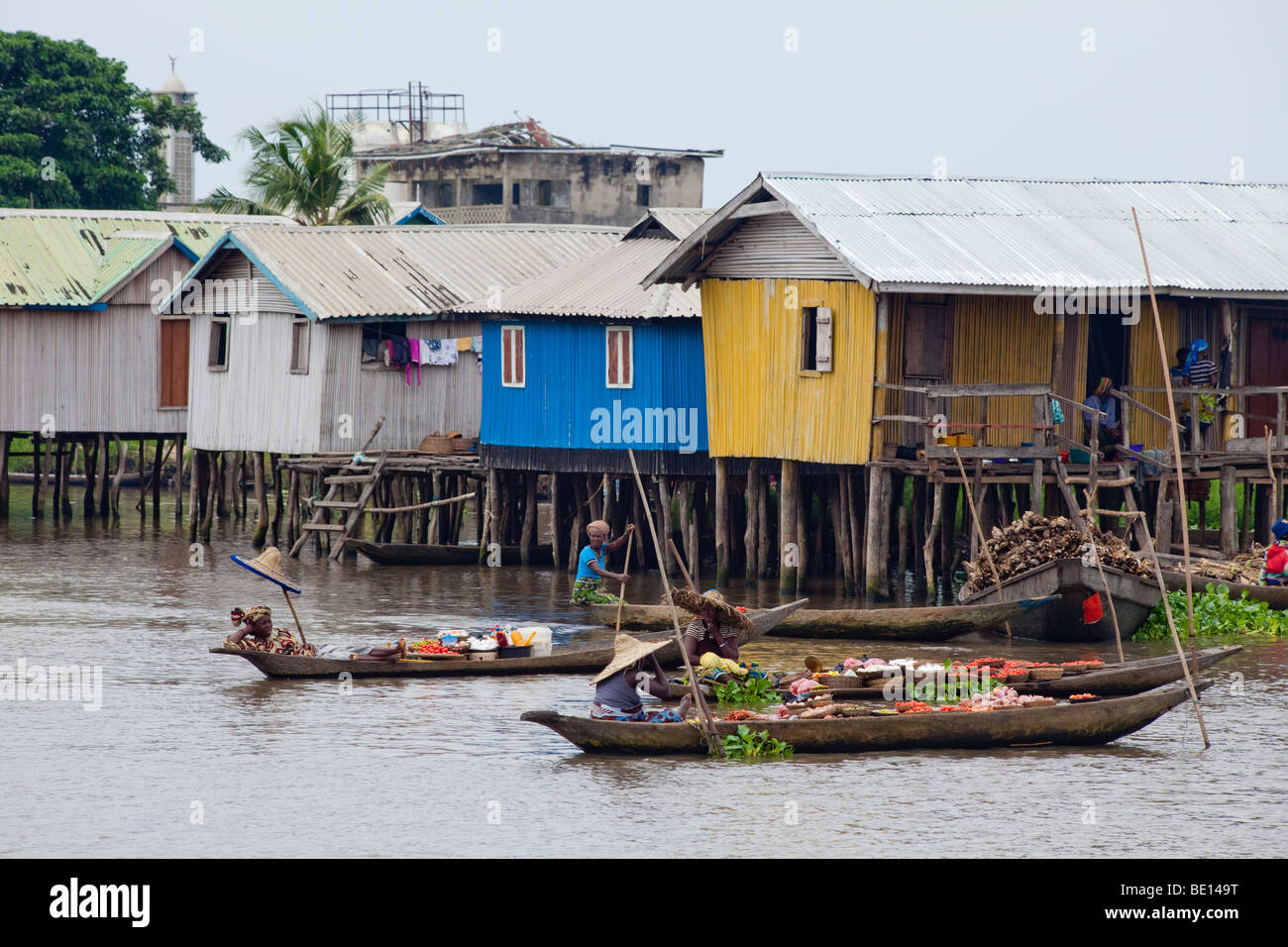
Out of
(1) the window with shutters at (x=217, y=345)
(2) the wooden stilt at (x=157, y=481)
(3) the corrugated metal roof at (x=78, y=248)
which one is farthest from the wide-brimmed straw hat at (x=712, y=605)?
(2) the wooden stilt at (x=157, y=481)

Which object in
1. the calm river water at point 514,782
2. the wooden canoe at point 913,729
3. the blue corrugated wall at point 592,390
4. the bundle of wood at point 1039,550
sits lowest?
the calm river water at point 514,782

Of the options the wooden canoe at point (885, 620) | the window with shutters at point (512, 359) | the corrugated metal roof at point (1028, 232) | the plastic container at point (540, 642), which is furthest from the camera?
the window with shutters at point (512, 359)

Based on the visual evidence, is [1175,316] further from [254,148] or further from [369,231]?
[254,148]

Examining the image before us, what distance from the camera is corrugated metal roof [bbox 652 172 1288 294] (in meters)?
22.9

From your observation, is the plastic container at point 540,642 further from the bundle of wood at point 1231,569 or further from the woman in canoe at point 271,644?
the bundle of wood at point 1231,569

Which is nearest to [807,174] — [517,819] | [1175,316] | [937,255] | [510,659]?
[937,255]

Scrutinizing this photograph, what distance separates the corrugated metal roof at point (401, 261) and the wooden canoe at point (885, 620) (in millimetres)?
10164

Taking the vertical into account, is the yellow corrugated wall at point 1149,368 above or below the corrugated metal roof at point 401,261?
below

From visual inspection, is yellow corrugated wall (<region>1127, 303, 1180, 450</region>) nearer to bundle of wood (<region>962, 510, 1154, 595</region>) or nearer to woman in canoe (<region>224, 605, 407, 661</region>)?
bundle of wood (<region>962, 510, 1154, 595</region>)

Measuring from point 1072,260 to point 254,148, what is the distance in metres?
A: 21.6

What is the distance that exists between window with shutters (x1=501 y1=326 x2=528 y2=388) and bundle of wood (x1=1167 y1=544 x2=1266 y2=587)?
10.2 metres

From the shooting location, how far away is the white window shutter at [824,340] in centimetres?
2409

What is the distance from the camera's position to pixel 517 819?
13656 mm
